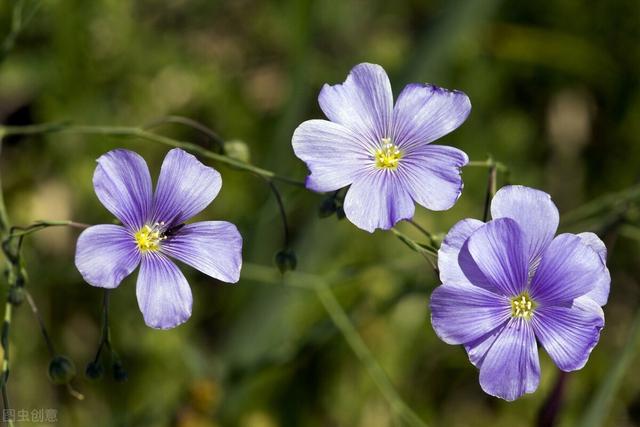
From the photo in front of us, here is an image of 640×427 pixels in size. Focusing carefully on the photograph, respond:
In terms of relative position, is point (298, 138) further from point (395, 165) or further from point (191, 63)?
point (191, 63)

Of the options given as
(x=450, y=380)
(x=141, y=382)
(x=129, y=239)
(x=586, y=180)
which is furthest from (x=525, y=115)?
(x=129, y=239)

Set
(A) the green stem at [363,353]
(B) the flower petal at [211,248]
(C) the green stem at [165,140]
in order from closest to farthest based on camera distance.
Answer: (B) the flower petal at [211,248] < (C) the green stem at [165,140] < (A) the green stem at [363,353]

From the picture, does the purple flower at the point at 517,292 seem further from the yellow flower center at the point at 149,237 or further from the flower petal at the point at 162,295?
the yellow flower center at the point at 149,237

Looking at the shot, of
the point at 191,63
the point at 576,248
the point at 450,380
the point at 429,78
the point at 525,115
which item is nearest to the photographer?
the point at 576,248

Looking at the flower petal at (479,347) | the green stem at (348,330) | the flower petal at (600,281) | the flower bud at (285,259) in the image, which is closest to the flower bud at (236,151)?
the flower bud at (285,259)

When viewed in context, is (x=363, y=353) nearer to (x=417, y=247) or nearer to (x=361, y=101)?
(x=417, y=247)

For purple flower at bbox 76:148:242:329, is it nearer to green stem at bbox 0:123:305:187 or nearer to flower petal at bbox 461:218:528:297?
green stem at bbox 0:123:305:187
